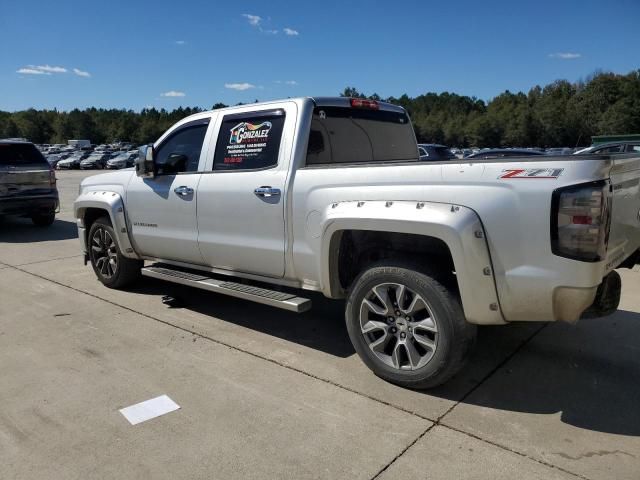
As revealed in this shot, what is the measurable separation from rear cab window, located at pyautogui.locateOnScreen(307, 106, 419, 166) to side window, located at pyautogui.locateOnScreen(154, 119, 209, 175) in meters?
1.23

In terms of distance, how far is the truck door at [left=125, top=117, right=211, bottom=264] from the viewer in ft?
16.1

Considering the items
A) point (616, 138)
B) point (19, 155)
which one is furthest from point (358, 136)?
point (616, 138)

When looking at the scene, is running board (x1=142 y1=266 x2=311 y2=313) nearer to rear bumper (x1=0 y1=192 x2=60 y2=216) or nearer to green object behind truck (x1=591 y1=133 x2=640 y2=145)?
rear bumper (x1=0 y1=192 x2=60 y2=216)

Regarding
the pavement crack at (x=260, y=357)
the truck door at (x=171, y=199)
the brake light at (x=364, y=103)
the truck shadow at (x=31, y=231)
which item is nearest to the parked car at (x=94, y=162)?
the truck shadow at (x=31, y=231)

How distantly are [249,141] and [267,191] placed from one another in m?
0.60

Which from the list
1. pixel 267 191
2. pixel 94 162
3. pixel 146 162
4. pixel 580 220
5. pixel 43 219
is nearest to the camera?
pixel 580 220

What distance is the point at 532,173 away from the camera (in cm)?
283

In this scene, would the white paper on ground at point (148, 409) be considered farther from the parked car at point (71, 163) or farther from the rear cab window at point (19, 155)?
the parked car at point (71, 163)

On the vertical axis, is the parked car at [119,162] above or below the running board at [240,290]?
below

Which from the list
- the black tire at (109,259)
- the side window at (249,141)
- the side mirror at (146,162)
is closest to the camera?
the side window at (249,141)

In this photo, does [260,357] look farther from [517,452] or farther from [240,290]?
[517,452]

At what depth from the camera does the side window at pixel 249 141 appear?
168 inches

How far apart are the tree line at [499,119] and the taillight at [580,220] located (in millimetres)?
52688

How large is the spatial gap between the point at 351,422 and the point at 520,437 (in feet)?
3.18
